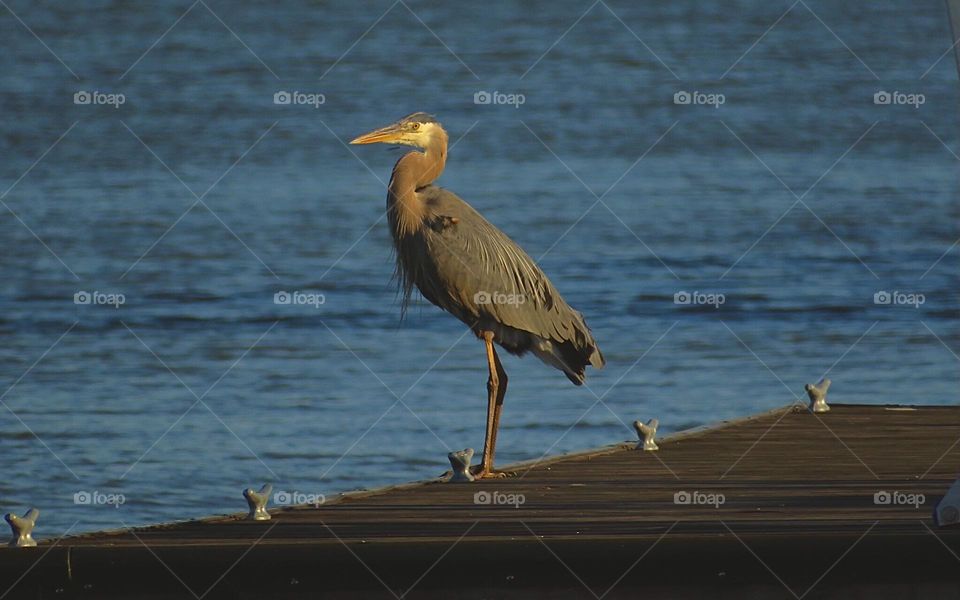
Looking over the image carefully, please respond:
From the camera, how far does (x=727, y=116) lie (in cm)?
3238

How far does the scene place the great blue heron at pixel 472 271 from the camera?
9.49 meters

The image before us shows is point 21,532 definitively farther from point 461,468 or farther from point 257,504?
point 461,468

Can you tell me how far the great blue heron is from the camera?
374 inches

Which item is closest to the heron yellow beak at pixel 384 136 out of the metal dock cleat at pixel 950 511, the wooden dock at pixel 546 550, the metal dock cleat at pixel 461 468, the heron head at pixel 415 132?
the heron head at pixel 415 132

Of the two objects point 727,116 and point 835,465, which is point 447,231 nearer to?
point 835,465

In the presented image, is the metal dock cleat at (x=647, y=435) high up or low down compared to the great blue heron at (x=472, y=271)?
down

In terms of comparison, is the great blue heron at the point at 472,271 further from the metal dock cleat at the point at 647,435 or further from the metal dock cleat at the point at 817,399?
the metal dock cleat at the point at 817,399

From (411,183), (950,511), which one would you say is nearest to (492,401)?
(411,183)

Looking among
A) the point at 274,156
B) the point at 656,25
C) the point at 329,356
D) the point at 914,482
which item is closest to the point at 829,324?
the point at 329,356

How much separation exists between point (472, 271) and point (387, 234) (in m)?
14.2

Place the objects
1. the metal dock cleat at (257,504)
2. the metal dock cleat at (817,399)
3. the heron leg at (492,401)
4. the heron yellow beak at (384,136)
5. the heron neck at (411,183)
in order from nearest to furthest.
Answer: the metal dock cleat at (257,504), the heron leg at (492,401), the heron yellow beak at (384,136), the heron neck at (411,183), the metal dock cleat at (817,399)

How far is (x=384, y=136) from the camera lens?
9.61m

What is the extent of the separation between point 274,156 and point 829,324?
13.0 metres

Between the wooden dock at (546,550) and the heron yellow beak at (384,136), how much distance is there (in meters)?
2.43
